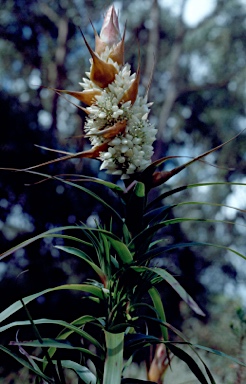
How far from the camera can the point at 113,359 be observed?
3.31 feet

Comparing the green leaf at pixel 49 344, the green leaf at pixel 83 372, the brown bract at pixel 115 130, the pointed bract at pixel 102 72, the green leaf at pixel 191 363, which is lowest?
the green leaf at pixel 191 363

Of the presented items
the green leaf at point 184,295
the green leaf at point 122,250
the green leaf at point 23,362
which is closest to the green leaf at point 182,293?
the green leaf at point 184,295

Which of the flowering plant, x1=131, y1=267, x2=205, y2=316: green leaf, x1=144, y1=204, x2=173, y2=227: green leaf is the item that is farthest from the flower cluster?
x1=131, y1=267, x2=205, y2=316: green leaf

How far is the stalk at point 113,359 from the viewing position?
0.97 meters

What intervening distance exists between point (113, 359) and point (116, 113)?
60cm

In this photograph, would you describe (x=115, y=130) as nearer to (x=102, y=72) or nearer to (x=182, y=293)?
(x=102, y=72)

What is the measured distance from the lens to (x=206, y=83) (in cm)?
1022

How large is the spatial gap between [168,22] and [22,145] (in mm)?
6481

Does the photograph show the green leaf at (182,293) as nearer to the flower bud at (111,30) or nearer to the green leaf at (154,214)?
the green leaf at (154,214)

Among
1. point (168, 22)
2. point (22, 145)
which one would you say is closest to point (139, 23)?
point (168, 22)

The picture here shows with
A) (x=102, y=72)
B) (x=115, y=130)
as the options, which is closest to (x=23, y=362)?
(x=115, y=130)

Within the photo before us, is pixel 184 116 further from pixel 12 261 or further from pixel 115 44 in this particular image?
pixel 115 44

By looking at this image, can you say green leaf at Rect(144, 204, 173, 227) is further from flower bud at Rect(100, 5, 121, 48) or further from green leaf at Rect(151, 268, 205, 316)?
flower bud at Rect(100, 5, 121, 48)

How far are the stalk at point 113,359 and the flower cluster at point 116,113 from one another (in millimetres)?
419
